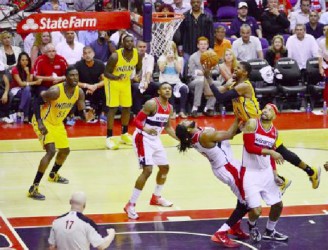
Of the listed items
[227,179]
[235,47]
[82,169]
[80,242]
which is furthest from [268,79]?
[80,242]

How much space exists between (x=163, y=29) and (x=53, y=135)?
3212 millimetres

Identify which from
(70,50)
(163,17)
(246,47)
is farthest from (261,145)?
(246,47)

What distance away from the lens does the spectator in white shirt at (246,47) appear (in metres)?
20.3

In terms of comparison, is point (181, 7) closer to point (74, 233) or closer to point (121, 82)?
point (121, 82)

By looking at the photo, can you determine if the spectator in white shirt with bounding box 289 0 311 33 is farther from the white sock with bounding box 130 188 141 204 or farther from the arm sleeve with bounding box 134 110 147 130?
the white sock with bounding box 130 188 141 204

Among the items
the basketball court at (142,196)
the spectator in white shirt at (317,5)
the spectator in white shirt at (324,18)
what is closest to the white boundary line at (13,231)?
the basketball court at (142,196)

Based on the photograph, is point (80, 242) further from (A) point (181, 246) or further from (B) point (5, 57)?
(B) point (5, 57)

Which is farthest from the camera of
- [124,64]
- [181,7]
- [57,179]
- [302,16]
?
[302,16]

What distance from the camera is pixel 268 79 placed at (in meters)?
19.2

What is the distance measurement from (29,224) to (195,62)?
765 centimetres

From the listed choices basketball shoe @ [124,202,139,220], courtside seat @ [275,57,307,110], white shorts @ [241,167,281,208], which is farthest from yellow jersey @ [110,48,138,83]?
white shorts @ [241,167,281,208]

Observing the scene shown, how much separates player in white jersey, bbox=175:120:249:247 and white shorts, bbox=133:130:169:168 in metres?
1.14

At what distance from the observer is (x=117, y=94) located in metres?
17.7

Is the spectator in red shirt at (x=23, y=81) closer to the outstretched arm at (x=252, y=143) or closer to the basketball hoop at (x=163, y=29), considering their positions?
the basketball hoop at (x=163, y=29)
